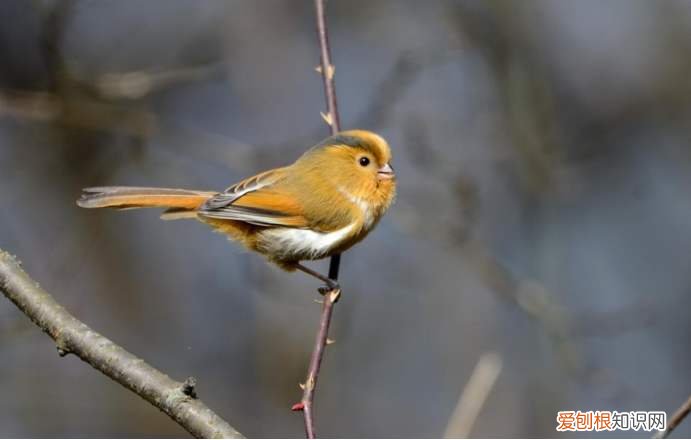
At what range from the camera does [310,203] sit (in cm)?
426

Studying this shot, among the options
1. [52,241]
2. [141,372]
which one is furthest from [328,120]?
[52,241]

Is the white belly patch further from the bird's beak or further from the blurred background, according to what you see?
the blurred background

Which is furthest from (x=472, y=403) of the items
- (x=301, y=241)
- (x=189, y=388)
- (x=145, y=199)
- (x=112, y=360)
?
(x=145, y=199)

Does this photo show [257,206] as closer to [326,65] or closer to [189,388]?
[326,65]

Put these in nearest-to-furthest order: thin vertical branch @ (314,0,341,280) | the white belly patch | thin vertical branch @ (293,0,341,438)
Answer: thin vertical branch @ (293,0,341,438)
thin vertical branch @ (314,0,341,280)
the white belly patch

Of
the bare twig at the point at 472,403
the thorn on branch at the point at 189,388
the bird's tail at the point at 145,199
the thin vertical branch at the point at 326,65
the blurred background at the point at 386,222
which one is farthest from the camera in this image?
the blurred background at the point at 386,222

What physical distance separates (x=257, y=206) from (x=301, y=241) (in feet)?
0.85

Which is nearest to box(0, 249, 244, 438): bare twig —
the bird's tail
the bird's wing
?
the bird's tail

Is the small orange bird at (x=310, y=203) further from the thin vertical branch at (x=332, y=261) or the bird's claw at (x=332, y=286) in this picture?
the bird's claw at (x=332, y=286)

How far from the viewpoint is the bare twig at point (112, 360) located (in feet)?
8.52

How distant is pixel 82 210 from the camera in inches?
328

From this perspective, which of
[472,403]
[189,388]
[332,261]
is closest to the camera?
[189,388]

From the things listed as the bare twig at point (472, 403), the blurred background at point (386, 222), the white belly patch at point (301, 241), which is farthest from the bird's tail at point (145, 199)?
the blurred background at point (386, 222)

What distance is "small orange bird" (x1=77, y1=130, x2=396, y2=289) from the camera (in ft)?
13.6
